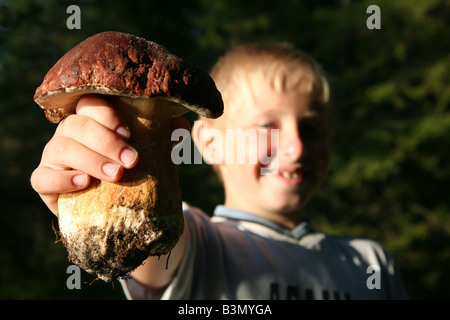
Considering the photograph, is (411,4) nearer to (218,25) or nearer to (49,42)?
(218,25)

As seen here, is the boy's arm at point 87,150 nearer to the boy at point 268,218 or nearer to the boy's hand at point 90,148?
the boy's hand at point 90,148

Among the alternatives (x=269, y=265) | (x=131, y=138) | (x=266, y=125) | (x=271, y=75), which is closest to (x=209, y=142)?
(x=266, y=125)

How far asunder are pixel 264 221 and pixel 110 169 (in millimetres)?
1049

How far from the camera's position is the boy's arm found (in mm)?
804

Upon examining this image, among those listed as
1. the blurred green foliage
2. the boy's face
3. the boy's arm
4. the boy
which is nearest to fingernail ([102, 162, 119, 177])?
the boy's arm

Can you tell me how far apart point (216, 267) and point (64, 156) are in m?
0.77

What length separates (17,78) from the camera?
6281mm

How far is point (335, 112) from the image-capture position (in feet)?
22.8

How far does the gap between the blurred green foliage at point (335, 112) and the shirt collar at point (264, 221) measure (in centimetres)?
452

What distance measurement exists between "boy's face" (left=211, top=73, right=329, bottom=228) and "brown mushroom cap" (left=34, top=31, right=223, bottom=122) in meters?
0.87

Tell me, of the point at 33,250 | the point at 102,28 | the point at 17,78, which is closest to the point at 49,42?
the point at 17,78

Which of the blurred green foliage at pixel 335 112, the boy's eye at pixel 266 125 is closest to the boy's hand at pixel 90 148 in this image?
the boy's eye at pixel 266 125

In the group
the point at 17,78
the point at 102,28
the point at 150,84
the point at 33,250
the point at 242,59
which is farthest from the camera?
the point at 33,250

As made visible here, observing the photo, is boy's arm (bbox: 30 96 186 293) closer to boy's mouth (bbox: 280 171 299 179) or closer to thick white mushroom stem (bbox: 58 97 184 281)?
thick white mushroom stem (bbox: 58 97 184 281)
